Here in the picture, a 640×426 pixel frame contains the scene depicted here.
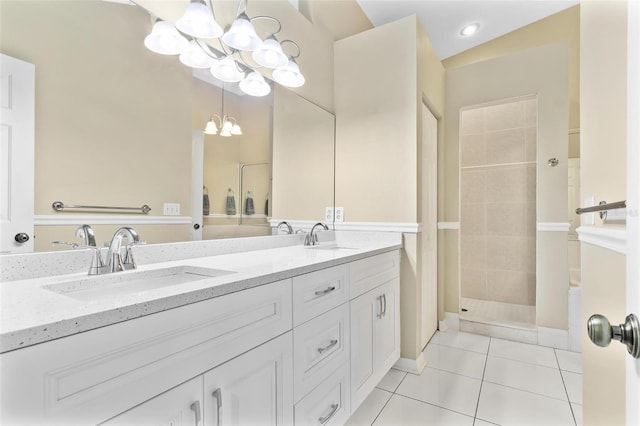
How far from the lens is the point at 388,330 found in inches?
75.6

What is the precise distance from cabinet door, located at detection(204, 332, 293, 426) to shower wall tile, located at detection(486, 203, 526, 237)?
323 cm

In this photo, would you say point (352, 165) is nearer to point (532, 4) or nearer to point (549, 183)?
point (549, 183)

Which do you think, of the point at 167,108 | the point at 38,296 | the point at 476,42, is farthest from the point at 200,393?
the point at 476,42

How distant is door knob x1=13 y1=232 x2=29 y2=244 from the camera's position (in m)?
0.95

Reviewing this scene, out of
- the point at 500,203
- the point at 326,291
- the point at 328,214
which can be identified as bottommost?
the point at 326,291

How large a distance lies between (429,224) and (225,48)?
195 cm

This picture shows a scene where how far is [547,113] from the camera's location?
2.58 metres

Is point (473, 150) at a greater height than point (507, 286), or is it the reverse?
point (473, 150)

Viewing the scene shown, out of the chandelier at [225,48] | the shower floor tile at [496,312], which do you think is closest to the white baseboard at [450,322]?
the shower floor tile at [496,312]

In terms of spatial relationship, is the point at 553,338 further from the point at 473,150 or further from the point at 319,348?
the point at 319,348

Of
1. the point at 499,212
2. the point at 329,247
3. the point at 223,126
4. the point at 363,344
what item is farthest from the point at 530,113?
the point at 223,126

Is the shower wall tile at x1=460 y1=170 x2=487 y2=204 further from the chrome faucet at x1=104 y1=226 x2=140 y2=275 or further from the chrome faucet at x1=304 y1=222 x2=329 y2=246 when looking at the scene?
the chrome faucet at x1=104 y1=226 x2=140 y2=275

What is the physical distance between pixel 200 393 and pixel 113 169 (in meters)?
0.86

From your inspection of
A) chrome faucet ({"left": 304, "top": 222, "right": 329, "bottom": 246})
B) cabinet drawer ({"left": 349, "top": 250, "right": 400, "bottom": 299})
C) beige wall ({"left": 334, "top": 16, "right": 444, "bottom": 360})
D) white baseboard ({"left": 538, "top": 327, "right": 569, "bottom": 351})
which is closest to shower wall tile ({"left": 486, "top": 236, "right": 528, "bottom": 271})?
white baseboard ({"left": 538, "top": 327, "right": 569, "bottom": 351})
